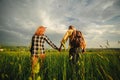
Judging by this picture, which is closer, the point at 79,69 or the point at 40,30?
the point at 79,69

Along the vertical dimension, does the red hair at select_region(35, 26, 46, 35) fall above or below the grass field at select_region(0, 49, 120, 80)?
above

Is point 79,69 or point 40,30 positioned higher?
point 40,30

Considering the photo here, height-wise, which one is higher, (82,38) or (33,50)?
(82,38)

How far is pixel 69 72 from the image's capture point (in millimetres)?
2666

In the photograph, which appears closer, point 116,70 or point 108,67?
point 116,70

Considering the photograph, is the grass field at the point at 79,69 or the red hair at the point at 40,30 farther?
the red hair at the point at 40,30

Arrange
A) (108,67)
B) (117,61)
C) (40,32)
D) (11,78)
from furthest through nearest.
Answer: (40,32) < (11,78) < (108,67) < (117,61)

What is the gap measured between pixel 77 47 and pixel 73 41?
0.20 meters

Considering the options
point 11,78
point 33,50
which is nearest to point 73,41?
point 33,50

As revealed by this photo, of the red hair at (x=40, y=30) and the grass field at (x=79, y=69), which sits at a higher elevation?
the red hair at (x=40, y=30)

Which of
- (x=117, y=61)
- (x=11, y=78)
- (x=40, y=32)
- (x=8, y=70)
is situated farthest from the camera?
(x=40, y=32)

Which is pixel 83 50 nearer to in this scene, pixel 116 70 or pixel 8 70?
pixel 8 70

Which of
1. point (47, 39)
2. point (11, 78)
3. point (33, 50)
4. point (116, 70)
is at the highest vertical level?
point (47, 39)

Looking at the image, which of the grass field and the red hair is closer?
the grass field
